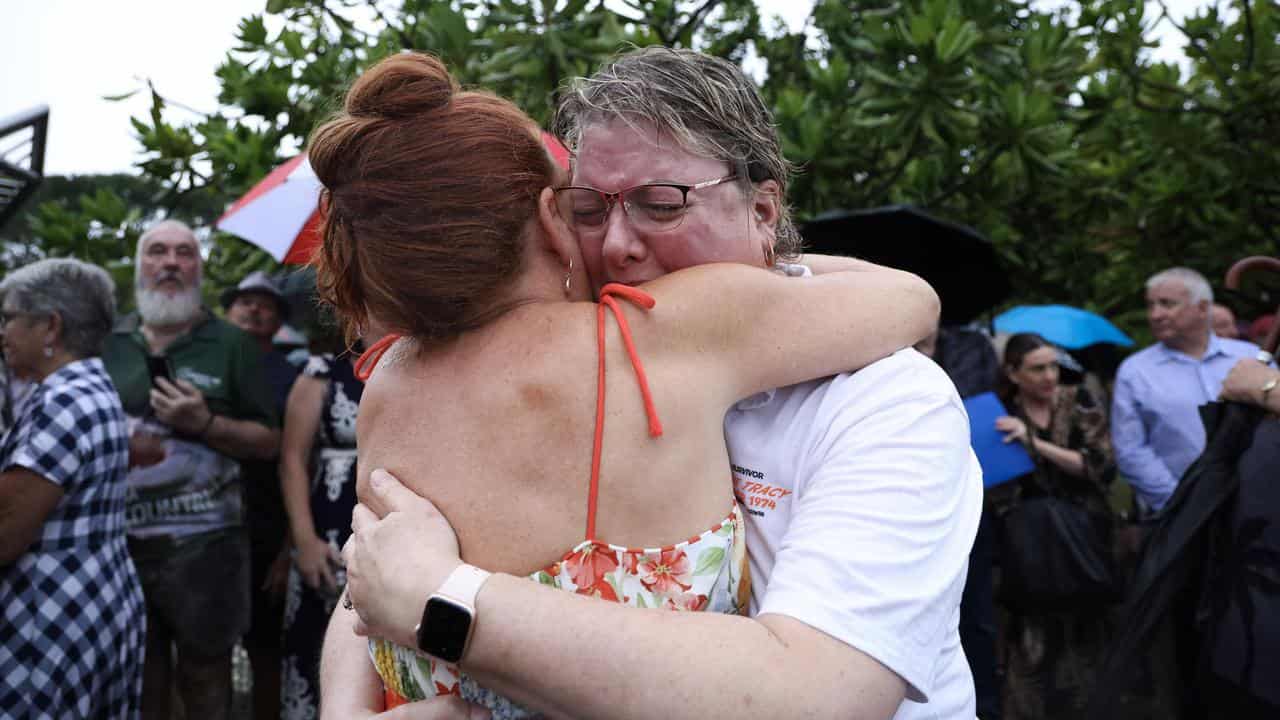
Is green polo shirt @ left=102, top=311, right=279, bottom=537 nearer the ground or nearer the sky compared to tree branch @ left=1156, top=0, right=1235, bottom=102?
nearer the ground

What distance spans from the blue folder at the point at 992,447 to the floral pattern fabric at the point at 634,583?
12.0ft

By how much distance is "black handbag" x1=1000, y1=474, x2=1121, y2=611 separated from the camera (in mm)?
4719

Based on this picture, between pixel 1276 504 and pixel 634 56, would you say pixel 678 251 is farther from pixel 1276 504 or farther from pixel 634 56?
pixel 1276 504

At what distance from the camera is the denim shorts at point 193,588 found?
4355mm

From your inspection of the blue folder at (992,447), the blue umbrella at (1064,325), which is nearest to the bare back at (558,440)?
the blue folder at (992,447)

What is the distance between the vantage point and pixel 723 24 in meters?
5.86

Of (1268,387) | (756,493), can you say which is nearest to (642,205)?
(756,493)

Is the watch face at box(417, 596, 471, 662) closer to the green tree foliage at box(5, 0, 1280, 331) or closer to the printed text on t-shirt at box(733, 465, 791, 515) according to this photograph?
the printed text on t-shirt at box(733, 465, 791, 515)

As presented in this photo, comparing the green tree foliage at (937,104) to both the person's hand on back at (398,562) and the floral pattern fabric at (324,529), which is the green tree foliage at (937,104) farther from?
the person's hand on back at (398,562)

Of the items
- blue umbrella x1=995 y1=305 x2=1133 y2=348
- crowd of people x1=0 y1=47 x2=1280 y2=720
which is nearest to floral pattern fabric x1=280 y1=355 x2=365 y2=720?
crowd of people x1=0 y1=47 x2=1280 y2=720

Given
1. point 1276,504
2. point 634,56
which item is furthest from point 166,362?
point 1276,504

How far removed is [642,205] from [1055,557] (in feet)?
12.7

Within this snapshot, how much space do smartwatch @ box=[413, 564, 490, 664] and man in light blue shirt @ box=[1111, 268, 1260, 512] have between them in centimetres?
509

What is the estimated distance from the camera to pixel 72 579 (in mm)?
3467
